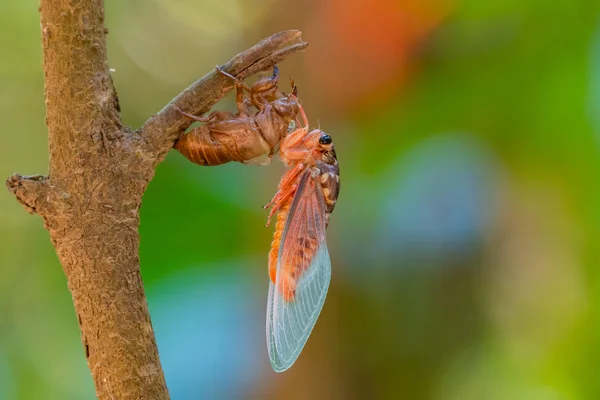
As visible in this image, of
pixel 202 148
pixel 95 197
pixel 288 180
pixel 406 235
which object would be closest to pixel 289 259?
pixel 288 180

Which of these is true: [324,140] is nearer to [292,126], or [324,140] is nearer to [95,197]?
[292,126]

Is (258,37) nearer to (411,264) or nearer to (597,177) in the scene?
(411,264)

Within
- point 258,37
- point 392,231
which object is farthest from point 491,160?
point 258,37

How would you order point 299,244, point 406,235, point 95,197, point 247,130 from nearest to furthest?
point 95,197 → point 247,130 → point 299,244 → point 406,235

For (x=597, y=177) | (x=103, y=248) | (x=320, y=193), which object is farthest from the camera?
(x=597, y=177)

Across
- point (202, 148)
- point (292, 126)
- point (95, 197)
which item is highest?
point (292, 126)

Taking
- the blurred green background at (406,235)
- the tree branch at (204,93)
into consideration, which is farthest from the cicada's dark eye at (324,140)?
the blurred green background at (406,235)

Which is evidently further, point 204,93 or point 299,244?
point 299,244
